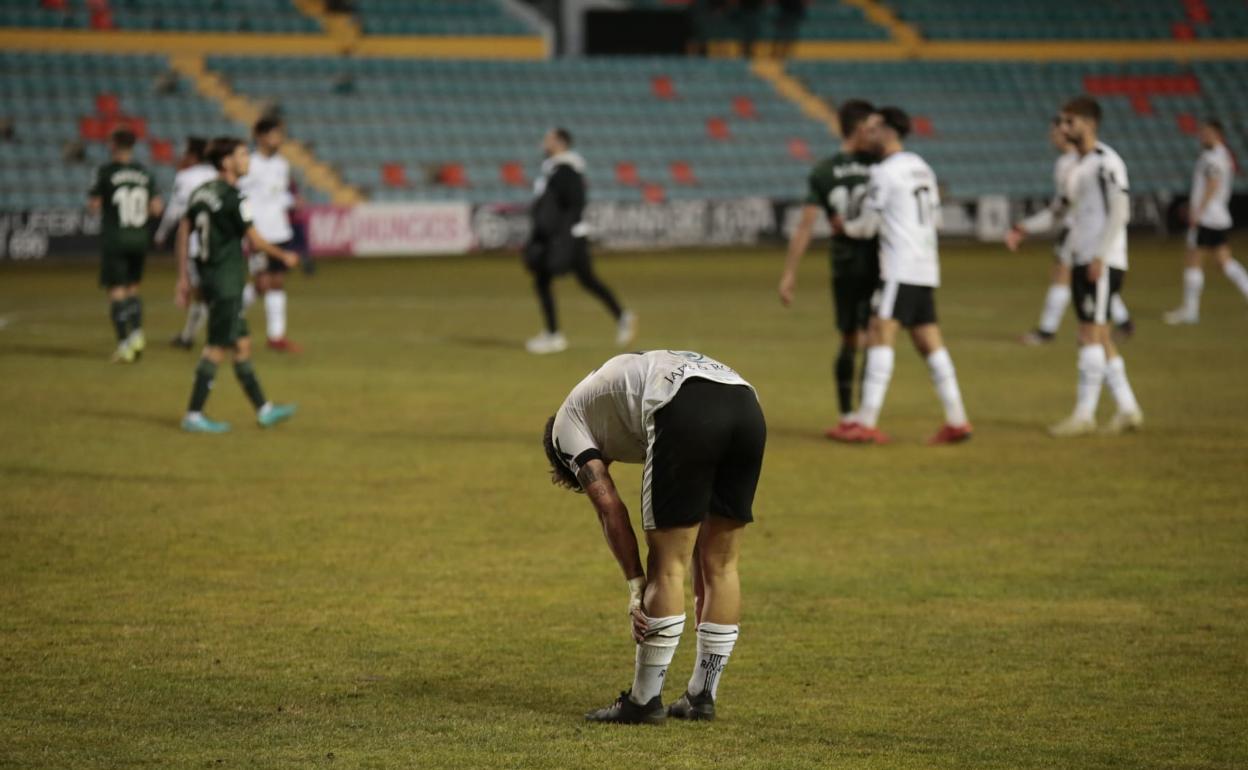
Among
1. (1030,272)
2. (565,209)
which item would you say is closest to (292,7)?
(1030,272)

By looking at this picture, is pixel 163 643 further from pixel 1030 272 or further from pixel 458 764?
pixel 1030 272

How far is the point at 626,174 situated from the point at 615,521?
33.2 m

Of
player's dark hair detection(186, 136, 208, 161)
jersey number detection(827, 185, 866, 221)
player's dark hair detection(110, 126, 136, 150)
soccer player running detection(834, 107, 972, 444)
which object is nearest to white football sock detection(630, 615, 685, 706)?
soccer player running detection(834, 107, 972, 444)

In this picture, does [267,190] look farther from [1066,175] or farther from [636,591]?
[636,591]

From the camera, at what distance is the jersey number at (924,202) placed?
11703 millimetres

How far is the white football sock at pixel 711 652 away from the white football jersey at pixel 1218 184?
16133mm

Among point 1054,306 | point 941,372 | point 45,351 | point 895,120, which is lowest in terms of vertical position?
point 45,351

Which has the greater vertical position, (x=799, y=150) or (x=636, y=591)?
(x=636, y=591)

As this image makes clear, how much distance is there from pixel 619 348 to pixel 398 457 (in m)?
6.56

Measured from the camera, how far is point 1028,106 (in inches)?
1734

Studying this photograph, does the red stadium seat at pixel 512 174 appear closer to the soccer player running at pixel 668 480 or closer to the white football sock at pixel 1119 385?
the white football sock at pixel 1119 385

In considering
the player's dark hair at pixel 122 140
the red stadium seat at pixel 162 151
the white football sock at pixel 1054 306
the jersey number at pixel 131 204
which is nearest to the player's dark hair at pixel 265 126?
the jersey number at pixel 131 204

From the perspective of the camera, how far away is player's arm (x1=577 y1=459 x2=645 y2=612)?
18.2 feet

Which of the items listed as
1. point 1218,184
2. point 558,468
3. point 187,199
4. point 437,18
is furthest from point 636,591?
point 437,18
